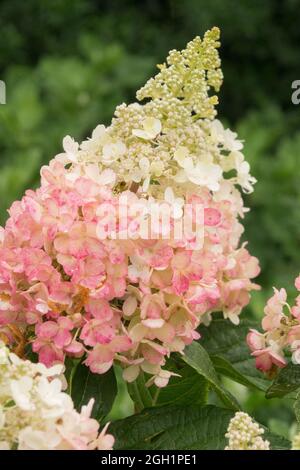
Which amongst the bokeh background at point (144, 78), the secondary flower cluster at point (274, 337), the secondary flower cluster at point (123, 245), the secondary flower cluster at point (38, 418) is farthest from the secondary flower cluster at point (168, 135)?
the bokeh background at point (144, 78)

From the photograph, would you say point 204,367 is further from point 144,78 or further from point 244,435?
point 144,78

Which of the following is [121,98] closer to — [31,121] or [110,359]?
[31,121]

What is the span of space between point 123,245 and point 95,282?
1.6 inches

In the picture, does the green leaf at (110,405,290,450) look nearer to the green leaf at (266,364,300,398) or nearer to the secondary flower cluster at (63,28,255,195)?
the green leaf at (266,364,300,398)

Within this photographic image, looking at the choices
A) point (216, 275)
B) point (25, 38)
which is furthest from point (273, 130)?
point (216, 275)

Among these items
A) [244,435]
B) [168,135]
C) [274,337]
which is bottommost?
[244,435]

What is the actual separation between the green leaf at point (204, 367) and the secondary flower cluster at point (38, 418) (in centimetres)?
22

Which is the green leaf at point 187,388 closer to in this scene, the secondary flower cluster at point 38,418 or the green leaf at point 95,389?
the green leaf at point 95,389

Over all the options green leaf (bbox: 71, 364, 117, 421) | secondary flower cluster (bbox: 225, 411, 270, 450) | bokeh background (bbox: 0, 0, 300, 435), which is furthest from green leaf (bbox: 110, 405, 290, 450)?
bokeh background (bbox: 0, 0, 300, 435)

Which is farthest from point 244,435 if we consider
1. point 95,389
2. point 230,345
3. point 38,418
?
point 230,345

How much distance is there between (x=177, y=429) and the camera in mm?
931

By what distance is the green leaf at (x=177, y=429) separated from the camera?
90cm

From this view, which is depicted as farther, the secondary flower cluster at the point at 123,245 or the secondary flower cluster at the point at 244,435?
the secondary flower cluster at the point at 123,245

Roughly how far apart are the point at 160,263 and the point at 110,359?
0.10m
